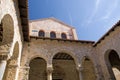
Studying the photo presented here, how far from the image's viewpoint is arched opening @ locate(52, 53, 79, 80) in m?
12.9

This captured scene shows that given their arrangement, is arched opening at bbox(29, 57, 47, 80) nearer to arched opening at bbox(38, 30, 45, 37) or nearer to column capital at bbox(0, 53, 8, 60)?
arched opening at bbox(38, 30, 45, 37)

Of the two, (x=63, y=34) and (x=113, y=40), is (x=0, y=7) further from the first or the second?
(x=63, y=34)

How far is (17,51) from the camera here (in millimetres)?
8219

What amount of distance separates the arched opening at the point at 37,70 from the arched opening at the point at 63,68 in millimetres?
1031

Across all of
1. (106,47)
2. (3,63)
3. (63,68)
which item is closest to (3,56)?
(3,63)

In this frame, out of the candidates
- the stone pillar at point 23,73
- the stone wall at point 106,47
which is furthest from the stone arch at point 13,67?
the stone wall at point 106,47

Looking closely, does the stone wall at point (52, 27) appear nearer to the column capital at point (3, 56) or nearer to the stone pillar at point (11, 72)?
the stone pillar at point (11, 72)

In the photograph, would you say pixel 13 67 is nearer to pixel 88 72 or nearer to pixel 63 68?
pixel 63 68

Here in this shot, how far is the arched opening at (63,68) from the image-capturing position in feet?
42.3

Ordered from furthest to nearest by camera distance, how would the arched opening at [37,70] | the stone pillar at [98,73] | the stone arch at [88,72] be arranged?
the stone arch at [88,72]
the arched opening at [37,70]
the stone pillar at [98,73]

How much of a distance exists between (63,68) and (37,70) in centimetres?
239

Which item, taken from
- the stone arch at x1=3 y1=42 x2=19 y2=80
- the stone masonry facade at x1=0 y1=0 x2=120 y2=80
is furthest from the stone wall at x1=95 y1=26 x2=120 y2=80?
the stone arch at x1=3 y1=42 x2=19 y2=80

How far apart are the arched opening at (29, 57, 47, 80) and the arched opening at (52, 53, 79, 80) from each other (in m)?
1.03

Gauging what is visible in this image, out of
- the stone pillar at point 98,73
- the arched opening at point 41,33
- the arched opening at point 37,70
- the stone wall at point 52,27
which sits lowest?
the stone pillar at point 98,73
